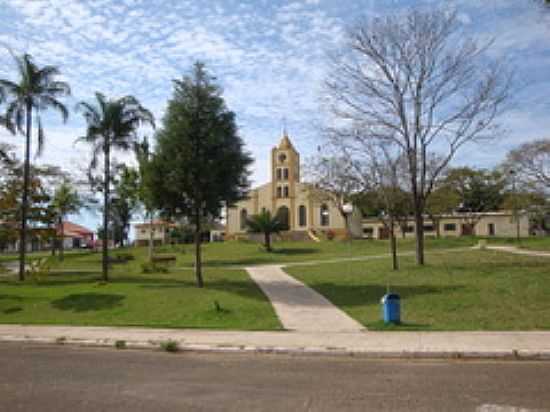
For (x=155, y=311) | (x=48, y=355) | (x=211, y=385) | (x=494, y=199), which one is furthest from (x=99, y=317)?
(x=494, y=199)

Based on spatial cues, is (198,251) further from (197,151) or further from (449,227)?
(449,227)

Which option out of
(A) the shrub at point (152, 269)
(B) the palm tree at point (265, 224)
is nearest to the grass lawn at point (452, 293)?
(A) the shrub at point (152, 269)

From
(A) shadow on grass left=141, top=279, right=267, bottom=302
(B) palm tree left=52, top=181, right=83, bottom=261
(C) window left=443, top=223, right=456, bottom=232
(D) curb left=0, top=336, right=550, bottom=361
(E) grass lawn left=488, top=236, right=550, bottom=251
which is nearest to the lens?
(D) curb left=0, top=336, right=550, bottom=361

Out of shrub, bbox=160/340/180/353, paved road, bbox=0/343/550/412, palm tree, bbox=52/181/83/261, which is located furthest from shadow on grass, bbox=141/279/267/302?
palm tree, bbox=52/181/83/261

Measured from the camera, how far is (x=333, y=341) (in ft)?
31.1

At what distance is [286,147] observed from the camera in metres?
66.6

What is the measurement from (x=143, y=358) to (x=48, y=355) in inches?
78.2

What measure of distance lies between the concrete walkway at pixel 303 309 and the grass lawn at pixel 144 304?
0.37 m

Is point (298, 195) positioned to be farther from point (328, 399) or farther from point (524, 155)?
point (328, 399)

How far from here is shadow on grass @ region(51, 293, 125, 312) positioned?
1504 centimetres

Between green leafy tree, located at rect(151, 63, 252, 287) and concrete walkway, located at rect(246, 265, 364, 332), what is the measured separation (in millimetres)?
3303

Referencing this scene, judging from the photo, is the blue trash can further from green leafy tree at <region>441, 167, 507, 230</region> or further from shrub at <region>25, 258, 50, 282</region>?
green leafy tree at <region>441, 167, 507, 230</region>

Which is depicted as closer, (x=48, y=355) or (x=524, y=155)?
(x=48, y=355)

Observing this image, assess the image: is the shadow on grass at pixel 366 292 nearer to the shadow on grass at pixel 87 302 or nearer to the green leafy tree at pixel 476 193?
the shadow on grass at pixel 87 302
